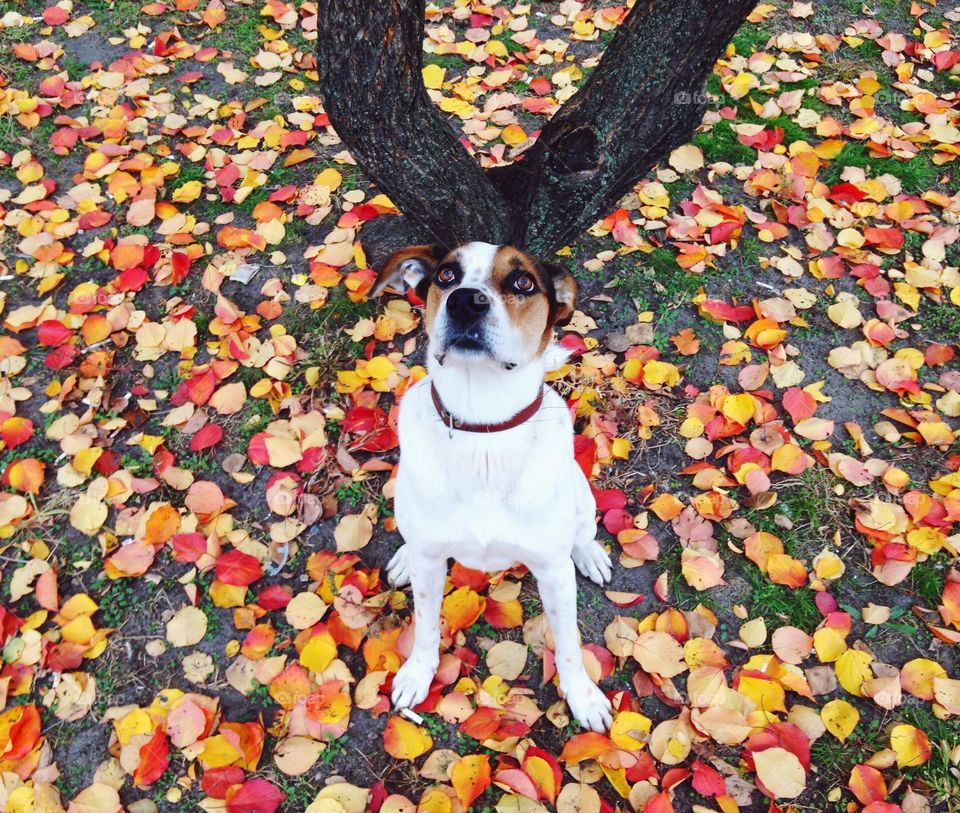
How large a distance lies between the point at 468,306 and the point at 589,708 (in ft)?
6.58

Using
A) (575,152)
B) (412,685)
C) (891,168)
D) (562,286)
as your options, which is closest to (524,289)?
(562,286)

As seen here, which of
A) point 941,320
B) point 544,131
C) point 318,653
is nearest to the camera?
point 318,653

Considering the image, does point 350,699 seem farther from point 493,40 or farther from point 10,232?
point 493,40

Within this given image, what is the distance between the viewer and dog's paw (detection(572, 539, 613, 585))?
12.5ft

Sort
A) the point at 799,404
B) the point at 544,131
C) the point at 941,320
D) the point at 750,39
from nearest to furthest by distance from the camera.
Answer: the point at 544,131 → the point at 799,404 → the point at 941,320 → the point at 750,39

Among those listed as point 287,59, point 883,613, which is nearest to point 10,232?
point 287,59

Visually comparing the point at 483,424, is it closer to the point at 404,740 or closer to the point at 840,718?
the point at 404,740

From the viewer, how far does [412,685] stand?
3441 mm

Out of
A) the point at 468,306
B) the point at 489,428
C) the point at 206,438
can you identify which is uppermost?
the point at 468,306

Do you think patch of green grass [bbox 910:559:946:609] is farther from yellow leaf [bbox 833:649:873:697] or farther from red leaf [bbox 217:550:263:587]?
red leaf [bbox 217:550:263:587]

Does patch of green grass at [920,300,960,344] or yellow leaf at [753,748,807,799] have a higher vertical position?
patch of green grass at [920,300,960,344]

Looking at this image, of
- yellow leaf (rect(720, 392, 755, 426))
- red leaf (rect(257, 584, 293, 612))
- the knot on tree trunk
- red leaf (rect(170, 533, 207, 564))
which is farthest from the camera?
yellow leaf (rect(720, 392, 755, 426))

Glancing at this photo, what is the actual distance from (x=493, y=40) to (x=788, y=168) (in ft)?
9.58

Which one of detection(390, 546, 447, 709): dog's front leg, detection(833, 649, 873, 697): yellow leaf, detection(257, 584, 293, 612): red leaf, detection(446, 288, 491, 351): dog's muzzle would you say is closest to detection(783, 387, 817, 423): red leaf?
detection(833, 649, 873, 697): yellow leaf
